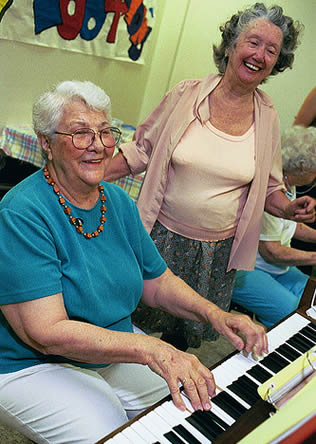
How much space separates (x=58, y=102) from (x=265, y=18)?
3.45 feet

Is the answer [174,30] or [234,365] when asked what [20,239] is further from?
[174,30]

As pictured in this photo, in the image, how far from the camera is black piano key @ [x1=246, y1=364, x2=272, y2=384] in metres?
1.51

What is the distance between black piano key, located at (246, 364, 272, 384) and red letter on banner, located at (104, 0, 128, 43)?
382cm

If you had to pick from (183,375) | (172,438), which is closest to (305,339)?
(183,375)

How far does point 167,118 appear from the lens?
7.63 ft

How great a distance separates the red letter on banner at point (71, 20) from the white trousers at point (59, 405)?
3258 millimetres

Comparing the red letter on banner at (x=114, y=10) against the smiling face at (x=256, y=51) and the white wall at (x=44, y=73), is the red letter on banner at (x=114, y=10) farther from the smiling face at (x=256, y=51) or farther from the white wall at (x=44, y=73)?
the smiling face at (x=256, y=51)

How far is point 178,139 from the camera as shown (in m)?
2.23

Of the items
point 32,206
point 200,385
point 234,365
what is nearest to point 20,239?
point 32,206

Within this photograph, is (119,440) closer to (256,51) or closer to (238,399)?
(238,399)

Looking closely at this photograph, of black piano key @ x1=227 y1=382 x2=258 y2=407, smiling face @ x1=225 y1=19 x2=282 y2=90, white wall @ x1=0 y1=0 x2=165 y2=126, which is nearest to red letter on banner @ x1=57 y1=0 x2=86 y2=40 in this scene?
white wall @ x1=0 y1=0 x2=165 y2=126

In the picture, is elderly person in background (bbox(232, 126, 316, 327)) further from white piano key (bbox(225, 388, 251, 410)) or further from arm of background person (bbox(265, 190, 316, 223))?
white piano key (bbox(225, 388, 251, 410))

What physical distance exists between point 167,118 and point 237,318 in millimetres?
1033

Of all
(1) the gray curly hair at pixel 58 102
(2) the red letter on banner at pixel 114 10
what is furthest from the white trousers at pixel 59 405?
(2) the red letter on banner at pixel 114 10
